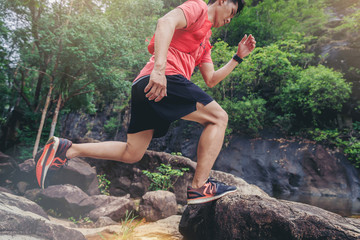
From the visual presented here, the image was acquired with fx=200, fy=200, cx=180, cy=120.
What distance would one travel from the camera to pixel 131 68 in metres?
11.2

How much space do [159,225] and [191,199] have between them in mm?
1477

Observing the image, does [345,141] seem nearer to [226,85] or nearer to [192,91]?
[226,85]

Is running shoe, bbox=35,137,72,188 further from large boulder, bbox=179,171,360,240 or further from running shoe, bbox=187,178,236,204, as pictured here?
large boulder, bbox=179,171,360,240

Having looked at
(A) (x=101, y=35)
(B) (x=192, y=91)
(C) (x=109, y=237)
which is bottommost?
(C) (x=109, y=237)

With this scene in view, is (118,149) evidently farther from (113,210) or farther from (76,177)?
(76,177)

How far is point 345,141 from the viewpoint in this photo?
9.67 m

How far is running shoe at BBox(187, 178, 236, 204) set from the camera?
1765 millimetres

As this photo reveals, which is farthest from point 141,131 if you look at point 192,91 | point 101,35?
point 101,35

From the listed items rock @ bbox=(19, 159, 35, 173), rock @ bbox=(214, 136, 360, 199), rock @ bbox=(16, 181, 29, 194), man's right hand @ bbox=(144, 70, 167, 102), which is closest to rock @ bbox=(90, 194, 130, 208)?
rock @ bbox=(16, 181, 29, 194)

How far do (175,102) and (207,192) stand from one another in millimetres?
877

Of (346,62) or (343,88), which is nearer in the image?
(343,88)

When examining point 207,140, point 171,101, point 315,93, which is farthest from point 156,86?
point 315,93

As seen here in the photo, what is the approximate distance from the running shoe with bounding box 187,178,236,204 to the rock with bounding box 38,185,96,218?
2.92 metres

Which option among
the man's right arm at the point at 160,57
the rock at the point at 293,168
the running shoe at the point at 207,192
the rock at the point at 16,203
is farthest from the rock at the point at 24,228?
the rock at the point at 293,168
